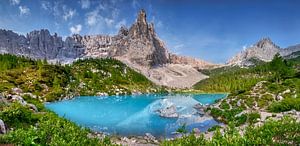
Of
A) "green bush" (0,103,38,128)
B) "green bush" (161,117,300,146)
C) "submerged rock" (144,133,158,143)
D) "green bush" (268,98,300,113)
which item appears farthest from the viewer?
"green bush" (268,98,300,113)

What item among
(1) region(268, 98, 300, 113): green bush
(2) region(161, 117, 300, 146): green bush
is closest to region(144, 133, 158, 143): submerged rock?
(1) region(268, 98, 300, 113): green bush

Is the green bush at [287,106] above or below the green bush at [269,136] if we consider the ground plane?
above

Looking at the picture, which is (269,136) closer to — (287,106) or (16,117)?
(16,117)

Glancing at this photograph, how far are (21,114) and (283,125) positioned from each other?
3182 centimetres

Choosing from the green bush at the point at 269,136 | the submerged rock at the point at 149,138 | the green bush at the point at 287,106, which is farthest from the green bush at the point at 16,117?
the green bush at the point at 287,106

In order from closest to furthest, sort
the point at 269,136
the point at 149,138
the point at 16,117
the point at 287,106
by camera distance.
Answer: the point at 269,136 < the point at 16,117 < the point at 149,138 < the point at 287,106

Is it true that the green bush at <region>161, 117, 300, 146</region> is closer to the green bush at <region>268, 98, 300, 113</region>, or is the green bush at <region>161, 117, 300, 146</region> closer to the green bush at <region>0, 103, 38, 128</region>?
the green bush at <region>0, 103, 38, 128</region>

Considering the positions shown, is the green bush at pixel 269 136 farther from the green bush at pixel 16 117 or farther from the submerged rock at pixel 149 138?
the submerged rock at pixel 149 138

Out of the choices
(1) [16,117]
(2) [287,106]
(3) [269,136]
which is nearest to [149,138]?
(1) [16,117]

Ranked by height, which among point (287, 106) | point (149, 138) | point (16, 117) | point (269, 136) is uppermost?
point (287, 106)

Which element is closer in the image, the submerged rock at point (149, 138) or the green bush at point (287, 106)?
the submerged rock at point (149, 138)

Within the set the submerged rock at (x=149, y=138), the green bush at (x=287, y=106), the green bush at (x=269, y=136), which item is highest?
the green bush at (x=287, y=106)

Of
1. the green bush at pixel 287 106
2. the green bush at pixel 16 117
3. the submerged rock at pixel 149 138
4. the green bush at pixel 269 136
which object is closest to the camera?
the green bush at pixel 269 136

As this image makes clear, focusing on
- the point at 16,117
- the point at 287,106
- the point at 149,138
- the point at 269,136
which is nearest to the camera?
the point at 269,136
